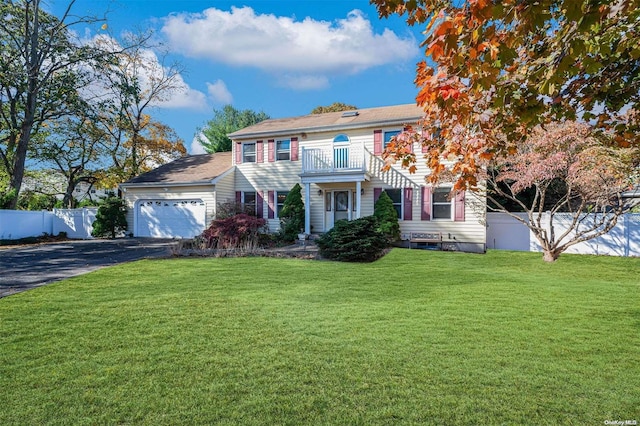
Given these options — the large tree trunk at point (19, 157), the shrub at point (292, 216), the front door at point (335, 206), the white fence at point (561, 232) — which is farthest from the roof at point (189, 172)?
the white fence at point (561, 232)

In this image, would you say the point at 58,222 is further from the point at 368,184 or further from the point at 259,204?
the point at 368,184

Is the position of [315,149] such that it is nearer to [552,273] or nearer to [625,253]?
[552,273]

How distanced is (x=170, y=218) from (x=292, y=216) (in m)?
6.98

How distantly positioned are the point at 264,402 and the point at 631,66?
4.57 meters

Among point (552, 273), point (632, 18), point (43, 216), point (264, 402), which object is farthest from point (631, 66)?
point (43, 216)

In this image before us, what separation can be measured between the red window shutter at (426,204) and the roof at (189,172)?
9750mm

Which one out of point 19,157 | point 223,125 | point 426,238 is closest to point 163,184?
point 19,157

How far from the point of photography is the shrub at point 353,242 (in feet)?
36.1

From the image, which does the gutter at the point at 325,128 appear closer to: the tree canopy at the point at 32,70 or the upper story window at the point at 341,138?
the upper story window at the point at 341,138

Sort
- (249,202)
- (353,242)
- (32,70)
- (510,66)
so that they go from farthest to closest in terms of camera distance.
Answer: (249,202) → (32,70) → (353,242) → (510,66)

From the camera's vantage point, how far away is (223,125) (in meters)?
31.0

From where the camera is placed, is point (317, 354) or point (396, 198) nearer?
point (317, 354)

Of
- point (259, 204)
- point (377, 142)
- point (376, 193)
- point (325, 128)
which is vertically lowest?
point (259, 204)

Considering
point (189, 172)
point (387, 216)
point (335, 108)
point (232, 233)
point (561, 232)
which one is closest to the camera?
point (561, 232)
